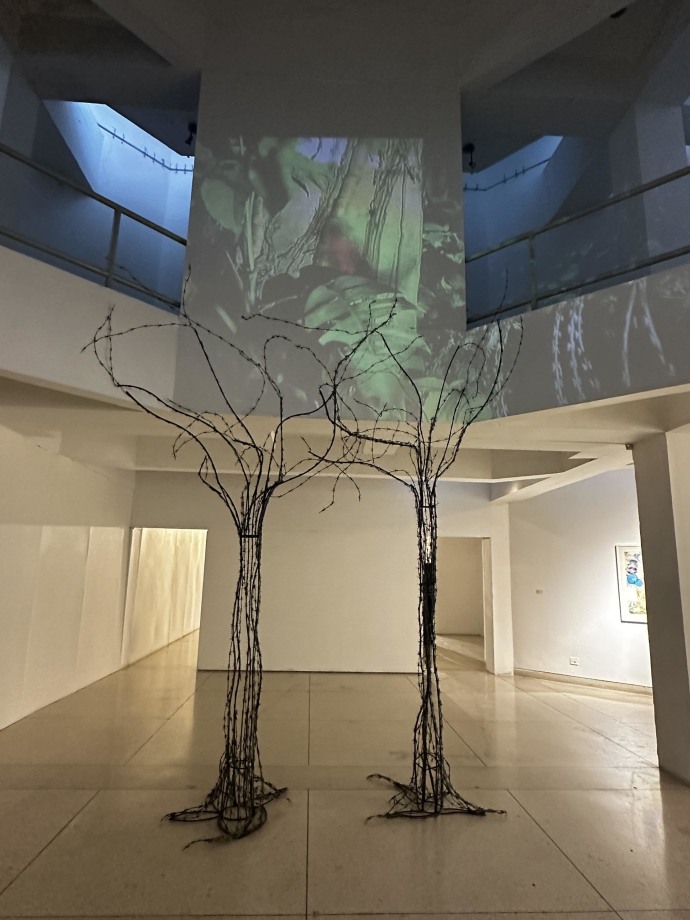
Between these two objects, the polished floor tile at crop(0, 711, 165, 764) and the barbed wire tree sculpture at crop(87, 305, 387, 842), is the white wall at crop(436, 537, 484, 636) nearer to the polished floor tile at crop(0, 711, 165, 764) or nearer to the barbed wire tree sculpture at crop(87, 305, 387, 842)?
the polished floor tile at crop(0, 711, 165, 764)

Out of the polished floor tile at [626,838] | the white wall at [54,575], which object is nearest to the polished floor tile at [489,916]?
the polished floor tile at [626,838]

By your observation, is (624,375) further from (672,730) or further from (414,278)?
(672,730)

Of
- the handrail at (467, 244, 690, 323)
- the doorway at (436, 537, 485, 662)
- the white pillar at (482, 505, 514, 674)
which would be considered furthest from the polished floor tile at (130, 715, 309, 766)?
the doorway at (436, 537, 485, 662)

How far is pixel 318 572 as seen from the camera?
7.32 m

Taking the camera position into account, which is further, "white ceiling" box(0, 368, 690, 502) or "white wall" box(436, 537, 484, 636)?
"white wall" box(436, 537, 484, 636)

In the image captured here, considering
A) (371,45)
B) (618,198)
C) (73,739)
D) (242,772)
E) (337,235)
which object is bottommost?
(73,739)

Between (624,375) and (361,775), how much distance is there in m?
2.99

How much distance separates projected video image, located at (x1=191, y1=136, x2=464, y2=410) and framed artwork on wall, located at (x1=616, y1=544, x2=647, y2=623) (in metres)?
4.77

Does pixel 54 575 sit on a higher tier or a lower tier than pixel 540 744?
higher

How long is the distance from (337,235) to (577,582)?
575 cm

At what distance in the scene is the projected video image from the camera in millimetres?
3748

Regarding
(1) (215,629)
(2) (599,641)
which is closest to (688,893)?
(2) (599,641)

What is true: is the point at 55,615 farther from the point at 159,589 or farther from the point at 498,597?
the point at 498,597

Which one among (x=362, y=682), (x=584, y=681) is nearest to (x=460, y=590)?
(x=584, y=681)
